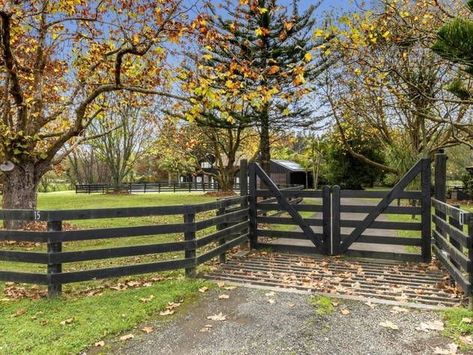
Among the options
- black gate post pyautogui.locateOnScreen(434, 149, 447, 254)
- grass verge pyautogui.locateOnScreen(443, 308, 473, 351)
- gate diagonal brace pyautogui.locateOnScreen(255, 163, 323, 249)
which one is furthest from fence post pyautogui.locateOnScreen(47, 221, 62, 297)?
black gate post pyautogui.locateOnScreen(434, 149, 447, 254)

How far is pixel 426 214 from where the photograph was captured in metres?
6.70

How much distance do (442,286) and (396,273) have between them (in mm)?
833

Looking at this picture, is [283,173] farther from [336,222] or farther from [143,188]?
[336,222]

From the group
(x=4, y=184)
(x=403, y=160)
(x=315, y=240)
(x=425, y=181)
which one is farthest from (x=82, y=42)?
(x=403, y=160)

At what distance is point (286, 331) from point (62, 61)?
10.1 meters

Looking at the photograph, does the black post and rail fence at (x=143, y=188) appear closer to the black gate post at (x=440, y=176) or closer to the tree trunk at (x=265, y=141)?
the tree trunk at (x=265, y=141)

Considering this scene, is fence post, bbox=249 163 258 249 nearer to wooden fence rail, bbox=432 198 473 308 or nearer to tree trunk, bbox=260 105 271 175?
wooden fence rail, bbox=432 198 473 308

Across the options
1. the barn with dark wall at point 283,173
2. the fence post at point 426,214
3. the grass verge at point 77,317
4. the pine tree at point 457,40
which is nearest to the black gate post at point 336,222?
the fence post at point 426,214

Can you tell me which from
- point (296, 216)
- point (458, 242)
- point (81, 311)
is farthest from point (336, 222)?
point (81, 311)

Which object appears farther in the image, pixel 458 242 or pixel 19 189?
pixel 19 189

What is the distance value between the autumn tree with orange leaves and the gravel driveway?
A: 514 centimetres

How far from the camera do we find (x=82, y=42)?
9.70 metres

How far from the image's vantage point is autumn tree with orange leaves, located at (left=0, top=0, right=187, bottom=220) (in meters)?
7.77

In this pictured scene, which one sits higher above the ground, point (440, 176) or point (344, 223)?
point (440, 176)
